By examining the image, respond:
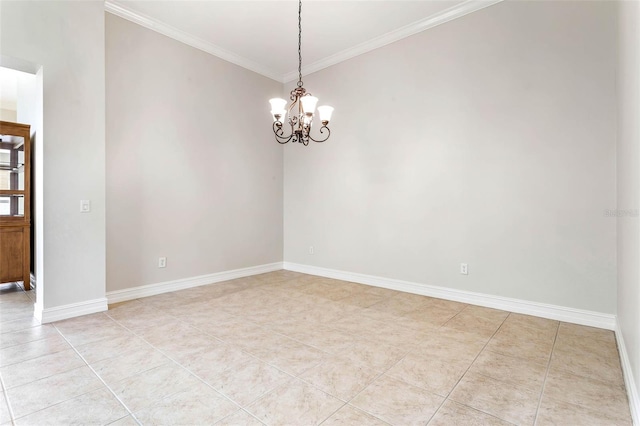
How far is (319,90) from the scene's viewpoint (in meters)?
5.04

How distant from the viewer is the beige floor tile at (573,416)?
164 centimetres

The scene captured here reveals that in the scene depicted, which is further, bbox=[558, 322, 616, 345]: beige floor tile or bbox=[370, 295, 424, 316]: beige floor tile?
bbox=[370, 295, 424, 316]: beige floor tile

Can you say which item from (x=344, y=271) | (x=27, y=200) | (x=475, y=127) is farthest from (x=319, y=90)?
(x=27, y=200)

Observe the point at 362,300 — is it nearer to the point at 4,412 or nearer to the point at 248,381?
the point at 248,381

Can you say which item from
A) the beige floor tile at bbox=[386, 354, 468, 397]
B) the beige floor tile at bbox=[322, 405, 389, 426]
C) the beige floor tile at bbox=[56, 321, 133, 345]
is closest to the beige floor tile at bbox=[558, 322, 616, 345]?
the beige floor tile at bbox=[386, 354, 468, 397]

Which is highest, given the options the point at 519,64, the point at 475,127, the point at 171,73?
the point at 171,73

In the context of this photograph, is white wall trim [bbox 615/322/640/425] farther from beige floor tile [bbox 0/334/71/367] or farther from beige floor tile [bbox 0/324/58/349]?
beige floor tile [bbox 0/324/58/349]

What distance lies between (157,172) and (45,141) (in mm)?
1159

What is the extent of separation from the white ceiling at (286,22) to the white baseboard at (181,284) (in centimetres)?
319

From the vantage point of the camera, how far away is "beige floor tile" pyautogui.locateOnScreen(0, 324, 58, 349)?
255 cm

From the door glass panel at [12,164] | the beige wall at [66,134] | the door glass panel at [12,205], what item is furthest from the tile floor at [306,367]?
the door glass panel at [12,164]

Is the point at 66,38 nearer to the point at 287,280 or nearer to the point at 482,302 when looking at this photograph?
the point at 287,280

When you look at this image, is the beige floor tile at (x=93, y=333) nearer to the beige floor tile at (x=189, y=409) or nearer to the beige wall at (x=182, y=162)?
the beige wall at (x=182, y=162)

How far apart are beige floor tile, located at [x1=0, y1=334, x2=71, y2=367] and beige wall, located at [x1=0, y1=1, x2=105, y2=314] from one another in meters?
0.56
